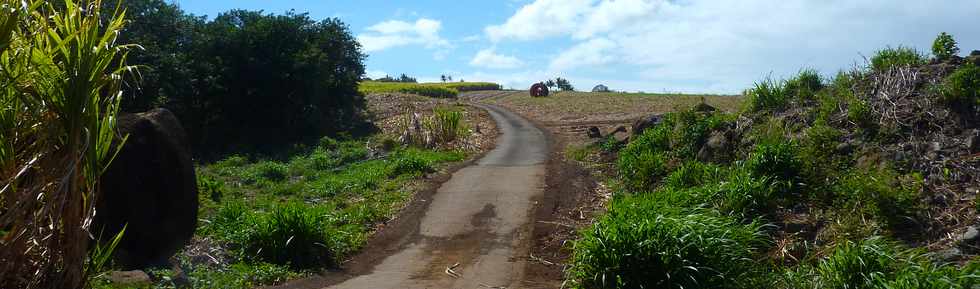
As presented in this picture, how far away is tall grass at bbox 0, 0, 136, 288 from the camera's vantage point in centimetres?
444

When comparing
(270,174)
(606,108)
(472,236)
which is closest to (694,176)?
(472,236)

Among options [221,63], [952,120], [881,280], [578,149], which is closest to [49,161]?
[881,280]

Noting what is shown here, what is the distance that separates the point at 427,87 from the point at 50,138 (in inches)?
2218

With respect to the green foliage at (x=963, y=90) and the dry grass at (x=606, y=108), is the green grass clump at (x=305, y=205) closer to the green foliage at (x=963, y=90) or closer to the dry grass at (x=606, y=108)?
the green foliage at (x=963, y=90)

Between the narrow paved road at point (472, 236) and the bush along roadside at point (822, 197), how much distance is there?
1.27 m

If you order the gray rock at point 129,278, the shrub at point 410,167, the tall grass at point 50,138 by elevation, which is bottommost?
the shrub at point 410,167

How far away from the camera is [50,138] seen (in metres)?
4.56

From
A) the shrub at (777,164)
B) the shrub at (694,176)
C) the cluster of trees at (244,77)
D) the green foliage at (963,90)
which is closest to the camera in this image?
Answer: the green foliage at (963,90)

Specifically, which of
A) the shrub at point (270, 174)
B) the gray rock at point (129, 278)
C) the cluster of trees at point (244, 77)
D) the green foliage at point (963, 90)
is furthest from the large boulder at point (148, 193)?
the cluster of trees at point (244, 77)

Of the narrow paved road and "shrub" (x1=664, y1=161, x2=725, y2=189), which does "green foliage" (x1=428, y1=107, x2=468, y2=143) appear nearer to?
the narrow paved road

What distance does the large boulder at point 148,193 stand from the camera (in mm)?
8080

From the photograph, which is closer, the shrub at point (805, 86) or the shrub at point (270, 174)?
the shrub at point (805, 86)

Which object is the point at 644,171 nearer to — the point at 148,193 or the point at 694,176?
the point at 694,176

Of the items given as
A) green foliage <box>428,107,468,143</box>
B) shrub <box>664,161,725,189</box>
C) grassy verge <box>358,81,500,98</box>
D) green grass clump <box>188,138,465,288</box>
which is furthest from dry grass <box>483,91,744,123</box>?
shrub <box>664,161,725,189</box>
